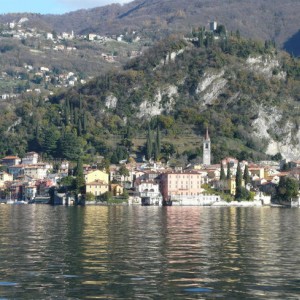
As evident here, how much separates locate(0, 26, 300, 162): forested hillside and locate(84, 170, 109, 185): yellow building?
22.2 m

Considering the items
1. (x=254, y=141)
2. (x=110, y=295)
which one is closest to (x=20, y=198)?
(x=254, y=141)

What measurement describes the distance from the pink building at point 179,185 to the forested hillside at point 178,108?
79.2 feet

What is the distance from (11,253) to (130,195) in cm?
8439

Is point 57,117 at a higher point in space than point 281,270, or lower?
higher

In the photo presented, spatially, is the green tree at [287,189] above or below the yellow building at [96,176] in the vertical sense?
below

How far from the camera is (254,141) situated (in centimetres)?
16625

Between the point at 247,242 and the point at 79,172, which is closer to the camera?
the point at 247,242

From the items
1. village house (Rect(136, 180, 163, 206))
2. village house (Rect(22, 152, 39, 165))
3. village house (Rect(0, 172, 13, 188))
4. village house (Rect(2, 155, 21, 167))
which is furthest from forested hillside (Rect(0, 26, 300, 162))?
village house (Rect(136, 180, 163, 206))

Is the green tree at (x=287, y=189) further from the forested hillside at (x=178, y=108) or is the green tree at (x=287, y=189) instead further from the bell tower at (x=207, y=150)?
the forested hillside at (x=178, y=108)

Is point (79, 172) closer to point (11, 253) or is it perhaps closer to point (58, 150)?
point (58, 150)

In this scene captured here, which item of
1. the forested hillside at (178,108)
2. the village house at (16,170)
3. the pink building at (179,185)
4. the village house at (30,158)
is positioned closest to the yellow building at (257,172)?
the forested hillside at (178,108)

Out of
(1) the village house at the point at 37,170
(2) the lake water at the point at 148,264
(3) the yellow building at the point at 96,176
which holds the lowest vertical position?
(2) the lake water at the point at 148,264

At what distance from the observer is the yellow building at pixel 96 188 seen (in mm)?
122000

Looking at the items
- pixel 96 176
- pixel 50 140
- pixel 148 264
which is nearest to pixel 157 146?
pixel 50 140
